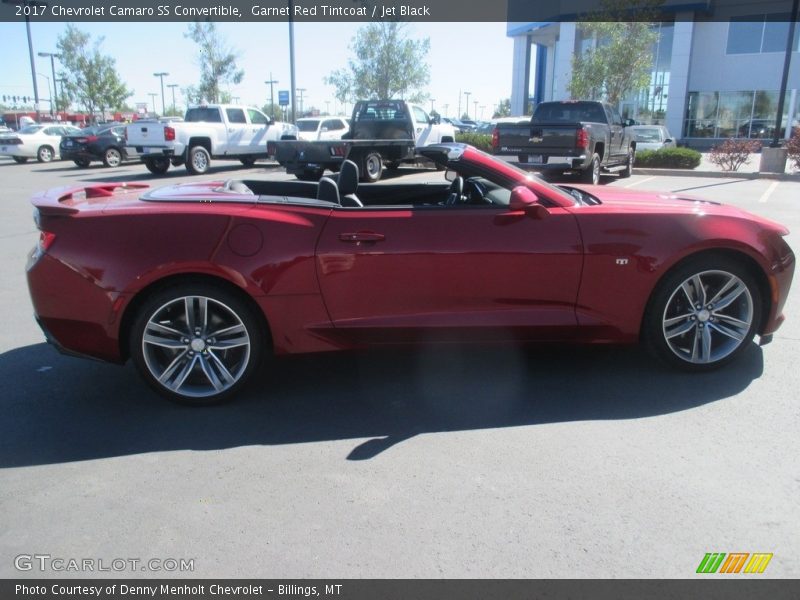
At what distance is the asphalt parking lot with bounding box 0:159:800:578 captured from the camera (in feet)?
8.66

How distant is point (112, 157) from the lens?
23750mm

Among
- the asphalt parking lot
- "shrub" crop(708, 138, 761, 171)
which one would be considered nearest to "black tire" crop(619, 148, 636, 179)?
"shrub" crop(708, 138, 761, 171)

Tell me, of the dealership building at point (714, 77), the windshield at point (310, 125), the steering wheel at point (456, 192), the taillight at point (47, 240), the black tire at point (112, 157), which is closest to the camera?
the taillight at point (47, 240)

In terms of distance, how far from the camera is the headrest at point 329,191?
4.30 metres

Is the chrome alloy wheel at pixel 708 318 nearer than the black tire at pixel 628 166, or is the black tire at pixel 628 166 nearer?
the chrome alloy wheel at pixel 708 318

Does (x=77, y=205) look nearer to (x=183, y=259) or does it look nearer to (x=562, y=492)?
(x=183, y=259)

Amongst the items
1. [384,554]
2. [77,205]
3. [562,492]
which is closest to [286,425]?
[384,554]

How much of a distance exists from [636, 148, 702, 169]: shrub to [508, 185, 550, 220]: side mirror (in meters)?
18.1

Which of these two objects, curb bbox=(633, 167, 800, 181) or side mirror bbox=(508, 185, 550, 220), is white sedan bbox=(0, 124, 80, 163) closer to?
curb bbox=(633, 167, 800, 181)

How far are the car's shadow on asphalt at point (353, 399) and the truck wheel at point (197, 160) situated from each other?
620 inches

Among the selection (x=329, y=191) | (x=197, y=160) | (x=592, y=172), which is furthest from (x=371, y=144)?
(x=329, y=191)

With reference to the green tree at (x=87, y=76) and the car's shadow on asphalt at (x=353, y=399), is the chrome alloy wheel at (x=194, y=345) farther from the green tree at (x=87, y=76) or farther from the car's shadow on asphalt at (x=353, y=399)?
the green tree at (x=87, y=76)

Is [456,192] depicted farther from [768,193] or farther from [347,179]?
[768,193]

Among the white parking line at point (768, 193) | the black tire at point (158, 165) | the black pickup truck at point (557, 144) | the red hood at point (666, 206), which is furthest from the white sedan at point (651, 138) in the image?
the red hood at point (666, 206)
